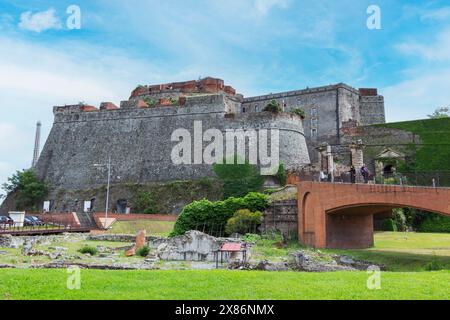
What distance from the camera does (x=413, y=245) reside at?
28.3 m

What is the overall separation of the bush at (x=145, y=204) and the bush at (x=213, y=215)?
Answer: 53.4 feet

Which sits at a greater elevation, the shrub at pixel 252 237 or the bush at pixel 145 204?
the bush at pixel 145 204

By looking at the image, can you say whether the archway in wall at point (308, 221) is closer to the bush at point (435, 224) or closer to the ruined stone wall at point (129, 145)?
the bush at point (435, 224)

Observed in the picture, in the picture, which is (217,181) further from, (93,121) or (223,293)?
Answer: (223,293)

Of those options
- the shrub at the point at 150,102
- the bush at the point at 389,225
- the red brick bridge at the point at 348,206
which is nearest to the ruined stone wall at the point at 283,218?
the red brick bridge at the point at 348,206

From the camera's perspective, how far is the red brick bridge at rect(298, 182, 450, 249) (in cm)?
2173

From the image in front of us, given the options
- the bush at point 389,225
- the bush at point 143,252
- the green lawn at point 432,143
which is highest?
the green lawn at point 432,143

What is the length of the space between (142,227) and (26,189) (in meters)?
23.8

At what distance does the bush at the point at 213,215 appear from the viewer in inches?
1399

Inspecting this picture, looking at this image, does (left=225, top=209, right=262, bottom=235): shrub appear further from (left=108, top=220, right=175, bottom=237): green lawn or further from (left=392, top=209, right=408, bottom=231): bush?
(left=392, top=209, right=408, bottom=231): bush

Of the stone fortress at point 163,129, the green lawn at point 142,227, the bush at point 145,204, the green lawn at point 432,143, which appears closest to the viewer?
the green lawn at point 142,227

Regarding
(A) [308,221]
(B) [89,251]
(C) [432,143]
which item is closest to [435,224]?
(C) [432,143]

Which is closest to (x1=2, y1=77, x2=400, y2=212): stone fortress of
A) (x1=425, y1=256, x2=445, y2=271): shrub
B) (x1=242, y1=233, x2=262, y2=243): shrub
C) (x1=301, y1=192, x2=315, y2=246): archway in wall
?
(x1=242, y1=233, x2=262, y2=243): shrub
